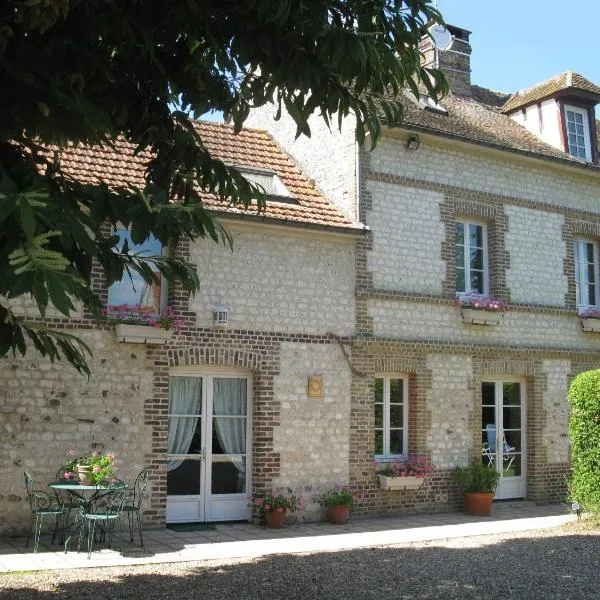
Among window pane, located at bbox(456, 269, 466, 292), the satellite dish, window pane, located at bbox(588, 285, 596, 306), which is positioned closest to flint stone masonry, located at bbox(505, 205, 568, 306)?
window pane, located at bbox(456, 269, 466, 292)

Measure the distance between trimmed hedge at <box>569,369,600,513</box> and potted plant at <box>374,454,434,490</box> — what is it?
2.22 meters

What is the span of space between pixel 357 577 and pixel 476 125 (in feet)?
31.9

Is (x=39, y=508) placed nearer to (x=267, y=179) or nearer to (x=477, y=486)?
(x=267, y=179)

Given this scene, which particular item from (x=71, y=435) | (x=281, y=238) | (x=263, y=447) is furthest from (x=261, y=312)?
(x=71, y=435)

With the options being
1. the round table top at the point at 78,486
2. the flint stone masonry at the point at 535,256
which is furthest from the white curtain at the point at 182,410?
the flint stone masonry at the point at 535,256

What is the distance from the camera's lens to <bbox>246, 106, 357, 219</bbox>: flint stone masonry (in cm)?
1271

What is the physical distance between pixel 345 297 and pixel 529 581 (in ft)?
18.0

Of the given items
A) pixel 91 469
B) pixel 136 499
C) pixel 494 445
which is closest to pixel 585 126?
pixel 494 445

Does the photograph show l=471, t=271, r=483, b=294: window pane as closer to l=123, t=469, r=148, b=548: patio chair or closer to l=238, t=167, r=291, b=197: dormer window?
l=238, t=167, r=291, b=197: dormer window

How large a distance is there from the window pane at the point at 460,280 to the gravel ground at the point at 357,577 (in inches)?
204

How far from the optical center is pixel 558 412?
14094mm

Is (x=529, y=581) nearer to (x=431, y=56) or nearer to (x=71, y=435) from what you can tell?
(x=71, y=435)

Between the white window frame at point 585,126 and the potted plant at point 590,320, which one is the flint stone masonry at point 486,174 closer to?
the white window frame at point 585,126

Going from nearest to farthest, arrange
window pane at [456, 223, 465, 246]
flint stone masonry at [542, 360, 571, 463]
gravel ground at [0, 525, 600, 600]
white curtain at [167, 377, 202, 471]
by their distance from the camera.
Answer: gravel ground at [0, 525, 600, 600], white curtain at [167, 377, 202, 471], window pane at [456, 223, 465, 246], flint stone masonry at [542, 360, 571, 463]
